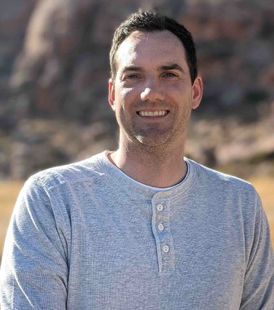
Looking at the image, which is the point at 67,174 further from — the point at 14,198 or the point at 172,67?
the point at 14,198

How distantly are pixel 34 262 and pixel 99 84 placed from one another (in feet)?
151

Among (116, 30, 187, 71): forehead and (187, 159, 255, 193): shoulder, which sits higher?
(116, 30, 187, 71): forehead

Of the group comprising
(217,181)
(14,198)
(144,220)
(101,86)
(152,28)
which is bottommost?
(14,198)

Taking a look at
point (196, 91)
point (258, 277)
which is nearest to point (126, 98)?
point (196, 91)

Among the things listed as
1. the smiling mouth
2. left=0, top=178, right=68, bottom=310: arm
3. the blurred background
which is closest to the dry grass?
the blurred background

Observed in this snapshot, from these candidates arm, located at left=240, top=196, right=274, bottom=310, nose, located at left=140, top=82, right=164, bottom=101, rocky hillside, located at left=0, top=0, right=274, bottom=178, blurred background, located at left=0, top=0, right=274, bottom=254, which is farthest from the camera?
rocky hillside, located at left=0, top=0, right=274, bottom=178

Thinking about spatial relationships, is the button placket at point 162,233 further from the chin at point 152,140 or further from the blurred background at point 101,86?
the blurred background at point 101,86

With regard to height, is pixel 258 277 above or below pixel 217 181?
below

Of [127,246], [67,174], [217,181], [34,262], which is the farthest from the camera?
[217,181]

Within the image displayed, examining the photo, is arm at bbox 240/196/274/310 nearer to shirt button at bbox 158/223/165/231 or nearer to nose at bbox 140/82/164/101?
shirt button at bbox 158/223/165/231

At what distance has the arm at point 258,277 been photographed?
3.38m

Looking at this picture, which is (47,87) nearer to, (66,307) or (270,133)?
(270,133)

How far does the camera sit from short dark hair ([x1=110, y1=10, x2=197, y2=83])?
3334mm

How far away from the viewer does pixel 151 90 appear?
3.25 meters
